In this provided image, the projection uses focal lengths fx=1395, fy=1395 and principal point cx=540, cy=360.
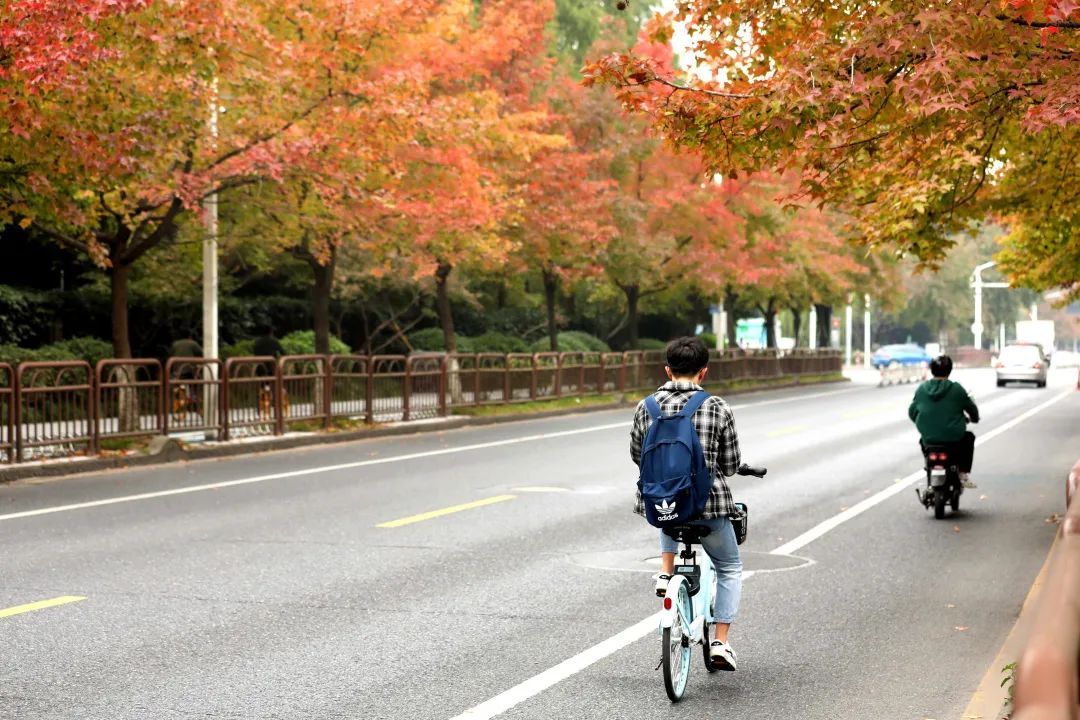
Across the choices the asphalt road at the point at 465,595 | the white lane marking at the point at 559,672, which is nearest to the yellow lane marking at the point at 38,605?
the asphalt road at the point at 465,595

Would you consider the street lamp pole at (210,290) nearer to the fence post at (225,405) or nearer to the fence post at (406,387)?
the fence post at (225,405)

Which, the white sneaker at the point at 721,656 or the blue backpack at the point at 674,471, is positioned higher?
the blue backpack at the point at 674,471

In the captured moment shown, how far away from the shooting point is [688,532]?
6.66 metres

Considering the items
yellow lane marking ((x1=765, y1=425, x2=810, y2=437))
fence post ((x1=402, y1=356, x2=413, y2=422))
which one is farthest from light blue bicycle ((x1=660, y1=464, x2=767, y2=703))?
fence post ((x1=402, y1=356, x2=413, y2=422))

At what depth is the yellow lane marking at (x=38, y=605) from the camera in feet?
27.5

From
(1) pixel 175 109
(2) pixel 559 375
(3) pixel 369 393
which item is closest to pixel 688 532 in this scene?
(1) pixel 175 109

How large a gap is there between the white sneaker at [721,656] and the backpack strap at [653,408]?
1.22 metres

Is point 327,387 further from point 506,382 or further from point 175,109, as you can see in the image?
point 506,382

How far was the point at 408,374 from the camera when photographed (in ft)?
89.5

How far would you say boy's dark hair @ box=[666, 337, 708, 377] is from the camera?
6688 mm

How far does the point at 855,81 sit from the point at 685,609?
3817 mm

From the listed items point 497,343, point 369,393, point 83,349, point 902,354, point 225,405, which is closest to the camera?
point 225,405

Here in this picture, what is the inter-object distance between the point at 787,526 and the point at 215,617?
620 centimetres

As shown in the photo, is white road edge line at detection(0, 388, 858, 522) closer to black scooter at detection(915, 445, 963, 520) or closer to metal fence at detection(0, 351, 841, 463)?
metal fence at detection(0, 351, 841, 463)
